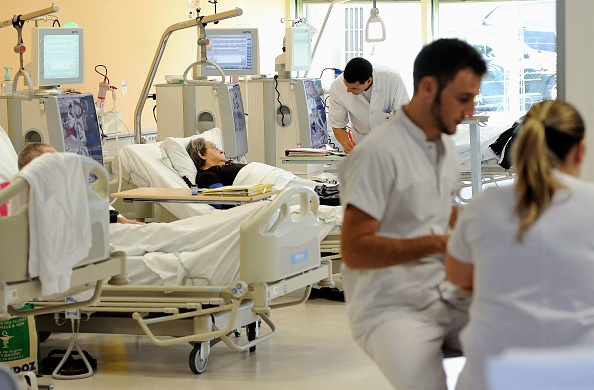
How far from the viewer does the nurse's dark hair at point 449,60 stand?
259 centimetres

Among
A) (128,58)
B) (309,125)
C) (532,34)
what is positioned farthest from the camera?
(532,34)

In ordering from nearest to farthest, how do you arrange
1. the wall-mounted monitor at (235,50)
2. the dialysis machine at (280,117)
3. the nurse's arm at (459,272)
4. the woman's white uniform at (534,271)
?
the woman's white uniform at (534,271) → the nurse's arm at (459,272) → the wall-mounted monitor at (235,50) → the dialysis machine at (280,117)

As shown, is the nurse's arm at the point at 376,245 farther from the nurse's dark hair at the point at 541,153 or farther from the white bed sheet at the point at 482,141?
the white bed sheet at the point at 482,141

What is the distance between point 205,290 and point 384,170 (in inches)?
78.4

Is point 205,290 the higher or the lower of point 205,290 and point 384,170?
the lower

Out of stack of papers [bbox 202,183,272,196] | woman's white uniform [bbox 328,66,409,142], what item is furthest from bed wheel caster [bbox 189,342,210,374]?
woman's white uniform [bbox 328,66,409,142]

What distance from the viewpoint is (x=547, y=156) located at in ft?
7.32

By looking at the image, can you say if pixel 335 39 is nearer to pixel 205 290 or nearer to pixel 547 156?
pixel 205 290

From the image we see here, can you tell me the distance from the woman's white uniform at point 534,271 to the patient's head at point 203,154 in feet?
14.2

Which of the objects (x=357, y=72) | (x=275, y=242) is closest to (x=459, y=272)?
(x=275, y=242)

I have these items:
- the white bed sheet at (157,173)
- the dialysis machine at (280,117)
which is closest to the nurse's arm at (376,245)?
the white bed sheet at (157,173)

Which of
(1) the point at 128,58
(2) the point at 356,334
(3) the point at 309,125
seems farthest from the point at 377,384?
(1) the point at 128,58

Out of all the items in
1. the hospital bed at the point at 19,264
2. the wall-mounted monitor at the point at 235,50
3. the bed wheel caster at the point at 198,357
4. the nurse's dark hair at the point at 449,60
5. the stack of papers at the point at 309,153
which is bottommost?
the bed wheel caster at the point at 198,357

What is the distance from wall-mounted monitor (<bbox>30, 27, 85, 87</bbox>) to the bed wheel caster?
98.8 inches
